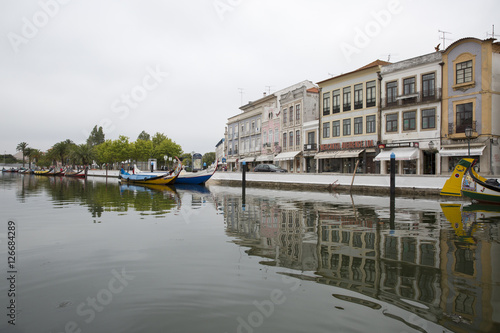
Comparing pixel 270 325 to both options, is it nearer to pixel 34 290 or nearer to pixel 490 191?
pixel 34 290

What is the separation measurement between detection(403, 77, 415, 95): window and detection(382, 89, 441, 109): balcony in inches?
24.3

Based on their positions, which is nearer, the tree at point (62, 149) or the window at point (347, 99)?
the window at point (347, 99)

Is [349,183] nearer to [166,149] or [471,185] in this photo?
[471,185]

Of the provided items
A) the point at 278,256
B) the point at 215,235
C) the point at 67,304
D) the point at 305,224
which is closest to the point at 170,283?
the point at 67,304

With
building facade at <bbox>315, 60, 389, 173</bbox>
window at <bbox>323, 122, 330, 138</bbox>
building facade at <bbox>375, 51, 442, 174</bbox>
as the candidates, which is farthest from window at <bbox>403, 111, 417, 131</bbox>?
window at <bbox>323, 122, 330, 138</bbox>

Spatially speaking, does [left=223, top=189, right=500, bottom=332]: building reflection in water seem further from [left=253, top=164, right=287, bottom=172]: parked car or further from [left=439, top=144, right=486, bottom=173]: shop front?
[left=253, top=164, right=287, bottom=172]: parked car

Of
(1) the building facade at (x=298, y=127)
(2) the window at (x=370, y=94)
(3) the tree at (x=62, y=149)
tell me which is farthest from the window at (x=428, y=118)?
(3) the tree at (x=62, y=149)

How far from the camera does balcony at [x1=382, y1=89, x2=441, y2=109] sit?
29.7 metres

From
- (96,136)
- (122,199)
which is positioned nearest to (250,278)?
(122,199)

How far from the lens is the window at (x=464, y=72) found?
1088 inches

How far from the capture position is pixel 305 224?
1134 cm

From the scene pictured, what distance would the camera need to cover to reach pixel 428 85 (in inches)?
1201

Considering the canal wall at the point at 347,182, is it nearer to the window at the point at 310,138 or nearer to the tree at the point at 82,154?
the window at the point at 310,138

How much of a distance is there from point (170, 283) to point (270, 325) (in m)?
2.04
